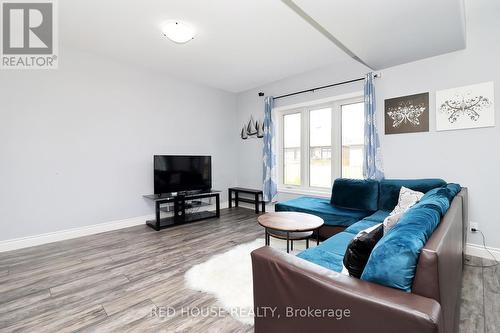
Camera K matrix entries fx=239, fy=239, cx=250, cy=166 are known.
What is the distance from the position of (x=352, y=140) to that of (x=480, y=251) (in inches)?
86.3

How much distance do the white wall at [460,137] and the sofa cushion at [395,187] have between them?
0.29 meters

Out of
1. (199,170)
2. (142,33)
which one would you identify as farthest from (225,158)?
(142,33)

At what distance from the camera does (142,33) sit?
10.2 ft

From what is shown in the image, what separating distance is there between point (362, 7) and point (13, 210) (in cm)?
474

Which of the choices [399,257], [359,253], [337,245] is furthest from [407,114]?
[399,257]

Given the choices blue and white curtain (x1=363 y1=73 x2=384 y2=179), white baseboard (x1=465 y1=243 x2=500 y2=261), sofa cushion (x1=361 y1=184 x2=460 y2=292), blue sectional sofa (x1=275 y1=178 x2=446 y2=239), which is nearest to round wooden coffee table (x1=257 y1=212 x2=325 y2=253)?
blue sectional sofa (x1=275 y1=178 x2=446 y2=239)

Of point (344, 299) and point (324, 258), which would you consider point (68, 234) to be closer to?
point (324, 258)

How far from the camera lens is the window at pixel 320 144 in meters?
4.14

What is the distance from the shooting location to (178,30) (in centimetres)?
285

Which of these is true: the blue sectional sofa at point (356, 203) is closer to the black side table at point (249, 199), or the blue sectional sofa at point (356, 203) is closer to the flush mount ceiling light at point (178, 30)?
the black side table at point (249, 199)

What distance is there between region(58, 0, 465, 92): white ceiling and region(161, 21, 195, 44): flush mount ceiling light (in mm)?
85

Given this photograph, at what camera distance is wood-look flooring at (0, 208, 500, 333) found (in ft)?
5.68

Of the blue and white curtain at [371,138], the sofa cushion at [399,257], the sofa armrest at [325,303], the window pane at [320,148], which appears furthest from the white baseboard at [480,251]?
the sofa armrest at [325,303]

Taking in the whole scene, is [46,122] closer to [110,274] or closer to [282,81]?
[110,274]
